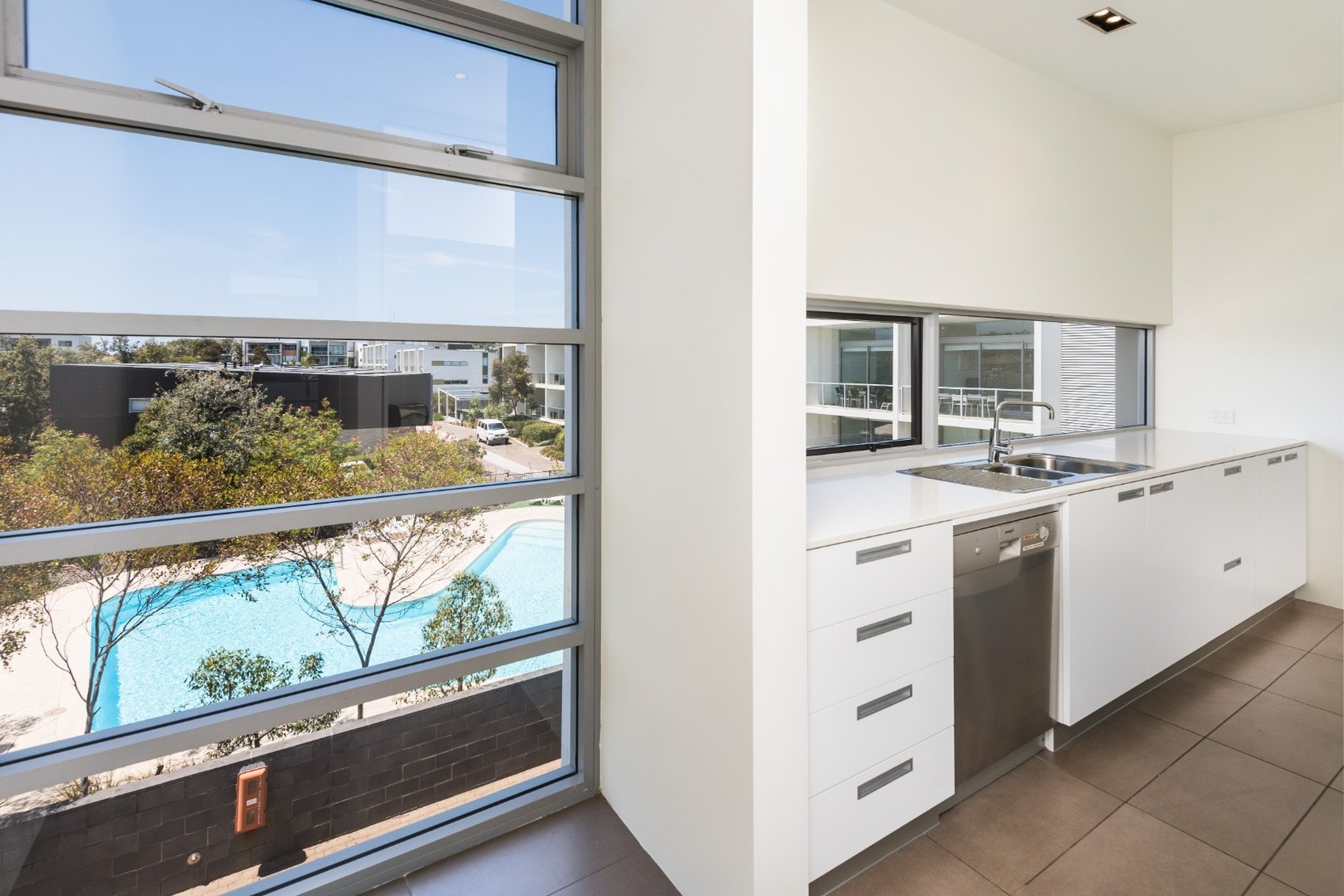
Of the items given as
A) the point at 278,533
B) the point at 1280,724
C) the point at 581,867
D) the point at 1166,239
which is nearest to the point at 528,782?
the point at 581,867

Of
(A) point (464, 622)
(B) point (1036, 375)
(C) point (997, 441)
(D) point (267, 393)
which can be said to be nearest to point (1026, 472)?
(C) point (997, 441)

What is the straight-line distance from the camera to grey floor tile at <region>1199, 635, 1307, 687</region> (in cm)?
289

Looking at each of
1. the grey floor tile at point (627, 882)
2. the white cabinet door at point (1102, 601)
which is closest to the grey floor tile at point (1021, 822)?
the white cabinet door at point (1102, 601)

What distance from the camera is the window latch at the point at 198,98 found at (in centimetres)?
148

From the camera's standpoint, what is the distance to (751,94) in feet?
4.48

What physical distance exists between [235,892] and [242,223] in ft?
5.40

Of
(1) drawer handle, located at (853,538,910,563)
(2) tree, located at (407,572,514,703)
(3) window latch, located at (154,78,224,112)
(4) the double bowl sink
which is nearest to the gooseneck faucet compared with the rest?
(4) the double bowl sink

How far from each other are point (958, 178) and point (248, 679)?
3.10m

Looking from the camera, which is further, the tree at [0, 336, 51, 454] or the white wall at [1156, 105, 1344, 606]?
the white wall at [1156, 105, 1344, 606]

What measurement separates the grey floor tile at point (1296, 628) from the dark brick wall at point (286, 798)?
11.8ft

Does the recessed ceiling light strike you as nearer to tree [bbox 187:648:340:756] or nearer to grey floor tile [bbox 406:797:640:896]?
grey floor tile [bbox 406:797:640:896]

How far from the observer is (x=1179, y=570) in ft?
9.00

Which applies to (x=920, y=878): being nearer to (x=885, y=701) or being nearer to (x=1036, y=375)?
(x=885, y=701)

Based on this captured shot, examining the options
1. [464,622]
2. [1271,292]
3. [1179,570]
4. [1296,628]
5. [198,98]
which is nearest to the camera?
[198,98]
